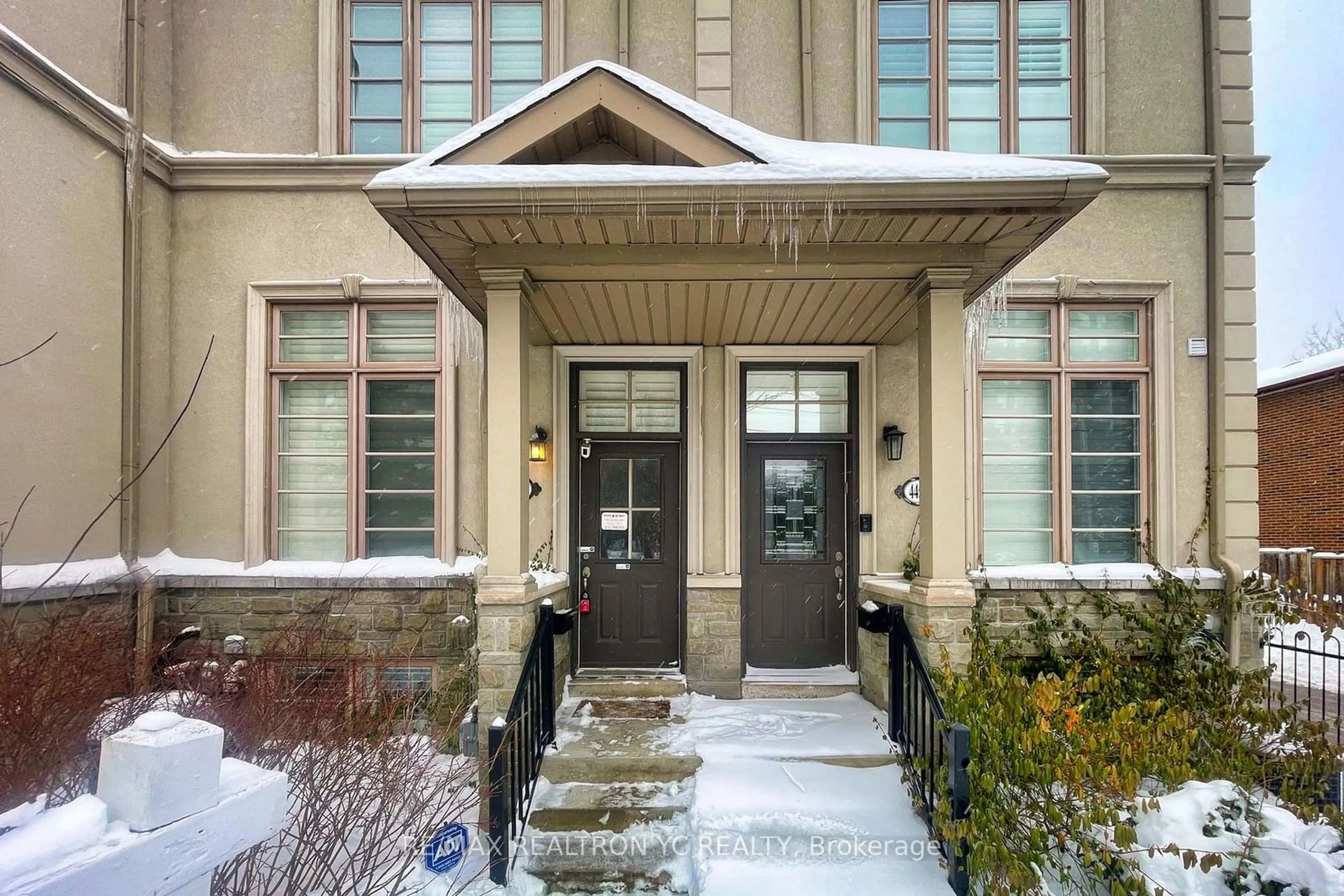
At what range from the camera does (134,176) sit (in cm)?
477

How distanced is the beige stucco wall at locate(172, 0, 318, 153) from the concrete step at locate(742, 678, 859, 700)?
17.9ft

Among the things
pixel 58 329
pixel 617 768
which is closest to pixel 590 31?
pixel 58 329

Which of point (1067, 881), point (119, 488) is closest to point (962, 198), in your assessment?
point (1067, 881)

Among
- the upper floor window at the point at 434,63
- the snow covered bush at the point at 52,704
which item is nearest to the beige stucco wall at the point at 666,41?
the upper floor window at the point at 434,63

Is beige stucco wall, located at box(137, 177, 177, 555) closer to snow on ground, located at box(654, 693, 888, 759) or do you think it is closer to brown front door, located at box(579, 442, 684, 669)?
brown front door, located at box(579, 442, 684, 669)

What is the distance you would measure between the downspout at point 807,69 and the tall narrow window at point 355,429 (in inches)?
129

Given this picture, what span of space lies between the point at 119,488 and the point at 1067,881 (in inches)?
237

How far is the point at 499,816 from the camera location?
9.80ft

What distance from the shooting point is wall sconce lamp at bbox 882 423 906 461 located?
5.11 metres

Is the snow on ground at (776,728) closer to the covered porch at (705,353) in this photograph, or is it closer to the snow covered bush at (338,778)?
the covered porch at (705,353)

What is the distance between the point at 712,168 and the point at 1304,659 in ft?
26.7

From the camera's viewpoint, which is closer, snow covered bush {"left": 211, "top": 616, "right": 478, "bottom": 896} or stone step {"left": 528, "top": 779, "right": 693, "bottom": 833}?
snow covered bush {"left": 211, "top": 616, "right": 478, "bottom": 896}

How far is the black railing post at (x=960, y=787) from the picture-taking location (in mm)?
2876

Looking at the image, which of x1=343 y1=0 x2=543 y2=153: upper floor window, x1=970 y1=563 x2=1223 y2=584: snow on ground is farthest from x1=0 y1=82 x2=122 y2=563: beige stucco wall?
x1=970 y1=563 x2=1223 y2=584: snow on ground
